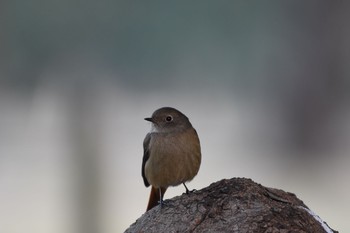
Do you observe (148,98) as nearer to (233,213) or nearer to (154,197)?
(154,197)

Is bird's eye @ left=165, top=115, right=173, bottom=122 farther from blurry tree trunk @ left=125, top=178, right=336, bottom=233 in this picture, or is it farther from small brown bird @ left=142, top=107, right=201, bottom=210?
blurry tree trunk @ left=125, top=178, right=336, bottom=233

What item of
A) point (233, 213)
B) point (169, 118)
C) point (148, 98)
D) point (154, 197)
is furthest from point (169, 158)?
point (148, 98)

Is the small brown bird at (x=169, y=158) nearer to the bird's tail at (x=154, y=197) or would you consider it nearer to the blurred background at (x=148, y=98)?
Answer: the bird's tail at (x=154, y=197)

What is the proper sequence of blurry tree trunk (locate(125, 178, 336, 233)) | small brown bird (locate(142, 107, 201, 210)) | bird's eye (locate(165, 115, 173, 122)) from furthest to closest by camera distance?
bird's eye (locate(165, 115, 173, 122))
small brown bird (locate(142, 107, 201, 210))
blurry tree trunk (locate(125, 178, 336, 233))

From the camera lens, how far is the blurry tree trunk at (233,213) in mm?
2898

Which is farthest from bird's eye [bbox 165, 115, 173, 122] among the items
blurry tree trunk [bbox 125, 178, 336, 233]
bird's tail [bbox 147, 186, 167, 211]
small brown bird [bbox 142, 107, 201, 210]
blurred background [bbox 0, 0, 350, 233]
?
blurred background [bbox 0, 0, 350, 233]

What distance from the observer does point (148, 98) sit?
265 inches

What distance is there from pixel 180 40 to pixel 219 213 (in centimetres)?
397

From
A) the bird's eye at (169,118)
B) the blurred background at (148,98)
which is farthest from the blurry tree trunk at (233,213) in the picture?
the blurred background at (148,98)

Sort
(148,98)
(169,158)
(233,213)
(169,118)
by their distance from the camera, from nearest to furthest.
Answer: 1. (233,213)
2. (169,158)
3. (169,118)
4. (148,98)

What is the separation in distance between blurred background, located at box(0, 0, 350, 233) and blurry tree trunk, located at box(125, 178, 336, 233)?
3.43 metres

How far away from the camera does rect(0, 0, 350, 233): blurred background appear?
260 inches

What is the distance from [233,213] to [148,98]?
151 inches

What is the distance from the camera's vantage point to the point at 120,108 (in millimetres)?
6715
